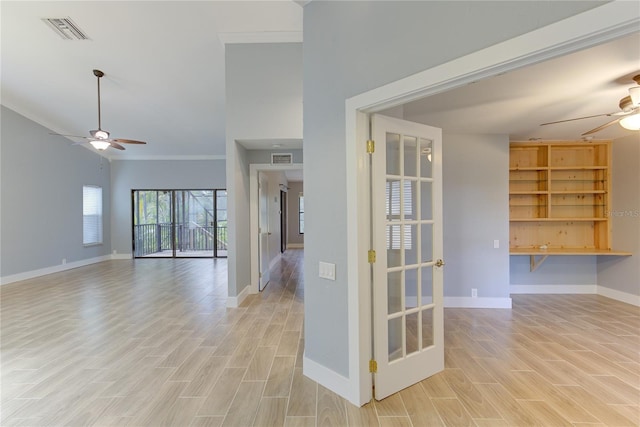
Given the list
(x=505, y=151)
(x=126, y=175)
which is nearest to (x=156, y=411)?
(x=505, y=151)

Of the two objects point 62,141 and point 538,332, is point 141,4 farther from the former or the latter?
point 538,332

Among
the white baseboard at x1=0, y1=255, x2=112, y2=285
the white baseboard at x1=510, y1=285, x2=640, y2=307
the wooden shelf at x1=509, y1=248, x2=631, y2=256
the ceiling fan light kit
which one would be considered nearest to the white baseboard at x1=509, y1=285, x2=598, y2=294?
the white baseboard at x1=510, y1=285, x2=640, y2=307

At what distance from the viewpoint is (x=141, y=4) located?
353 cm

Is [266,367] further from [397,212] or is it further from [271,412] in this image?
[397,212]

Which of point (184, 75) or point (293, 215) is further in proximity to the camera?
point (293, 215)

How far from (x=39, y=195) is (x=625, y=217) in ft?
37.3

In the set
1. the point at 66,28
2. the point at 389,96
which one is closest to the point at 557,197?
the point at 389,96

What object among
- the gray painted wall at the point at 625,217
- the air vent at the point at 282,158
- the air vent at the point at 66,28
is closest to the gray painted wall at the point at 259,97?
the air vent at the point at 282,158

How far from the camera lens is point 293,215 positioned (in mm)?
11531

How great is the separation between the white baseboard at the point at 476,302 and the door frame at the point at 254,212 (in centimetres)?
316

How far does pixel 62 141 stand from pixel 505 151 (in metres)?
9.62

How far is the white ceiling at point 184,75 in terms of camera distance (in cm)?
260

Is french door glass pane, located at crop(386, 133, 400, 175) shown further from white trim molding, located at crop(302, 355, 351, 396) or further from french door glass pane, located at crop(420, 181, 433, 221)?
white trim molding, located at crop(302, 355, 351, 396)

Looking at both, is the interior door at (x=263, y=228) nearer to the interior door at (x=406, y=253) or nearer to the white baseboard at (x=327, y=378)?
the white baseboard at (x=327, y=378)
